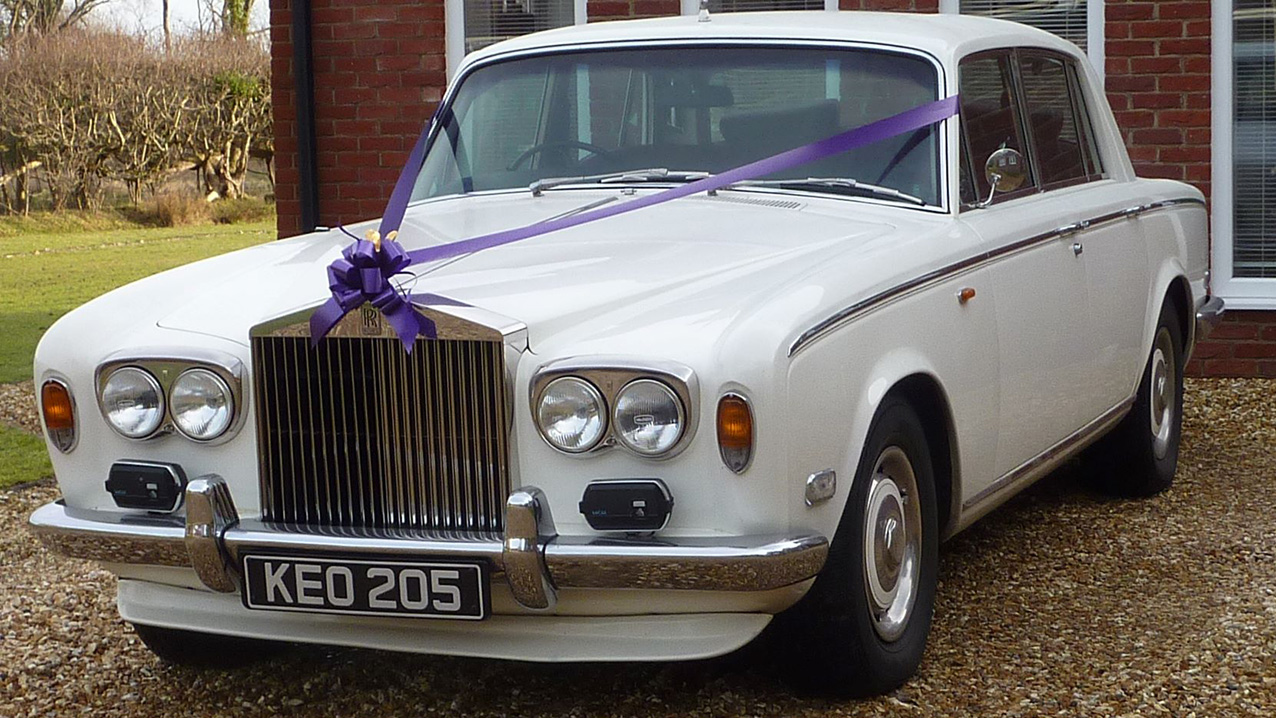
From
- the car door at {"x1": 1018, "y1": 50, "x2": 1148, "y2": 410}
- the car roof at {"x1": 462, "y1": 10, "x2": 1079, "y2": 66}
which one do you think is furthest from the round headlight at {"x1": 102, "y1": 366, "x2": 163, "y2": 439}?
the car door at {"x1": 1018, "y1": 50, "x2": 1148, "y2": 410}

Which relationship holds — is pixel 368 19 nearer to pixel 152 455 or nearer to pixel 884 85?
pixel 884 85

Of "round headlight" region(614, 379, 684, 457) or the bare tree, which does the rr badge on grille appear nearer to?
"round headlight" region(614, 379, 684, 457)

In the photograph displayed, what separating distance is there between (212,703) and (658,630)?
3.97 feet

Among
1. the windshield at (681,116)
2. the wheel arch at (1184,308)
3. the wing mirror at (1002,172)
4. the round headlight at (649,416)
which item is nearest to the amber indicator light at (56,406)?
the round headlight at (649,416)

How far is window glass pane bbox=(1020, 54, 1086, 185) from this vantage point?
510 cm

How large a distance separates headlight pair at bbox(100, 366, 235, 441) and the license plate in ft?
1.07

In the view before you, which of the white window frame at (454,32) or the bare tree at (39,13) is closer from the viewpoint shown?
the white window frame at (454,32)

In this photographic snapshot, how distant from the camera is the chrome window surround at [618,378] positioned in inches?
124

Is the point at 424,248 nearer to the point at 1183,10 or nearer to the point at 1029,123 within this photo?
the point at 1029,123

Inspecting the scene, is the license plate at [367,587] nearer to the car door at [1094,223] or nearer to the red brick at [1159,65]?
the car door at [1094,223]

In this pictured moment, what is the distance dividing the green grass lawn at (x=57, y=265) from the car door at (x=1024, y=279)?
4.32m

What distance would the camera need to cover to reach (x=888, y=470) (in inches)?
147

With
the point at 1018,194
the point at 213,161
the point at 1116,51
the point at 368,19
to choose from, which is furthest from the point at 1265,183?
the point at 213,161

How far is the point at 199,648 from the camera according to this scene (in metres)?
4.08
